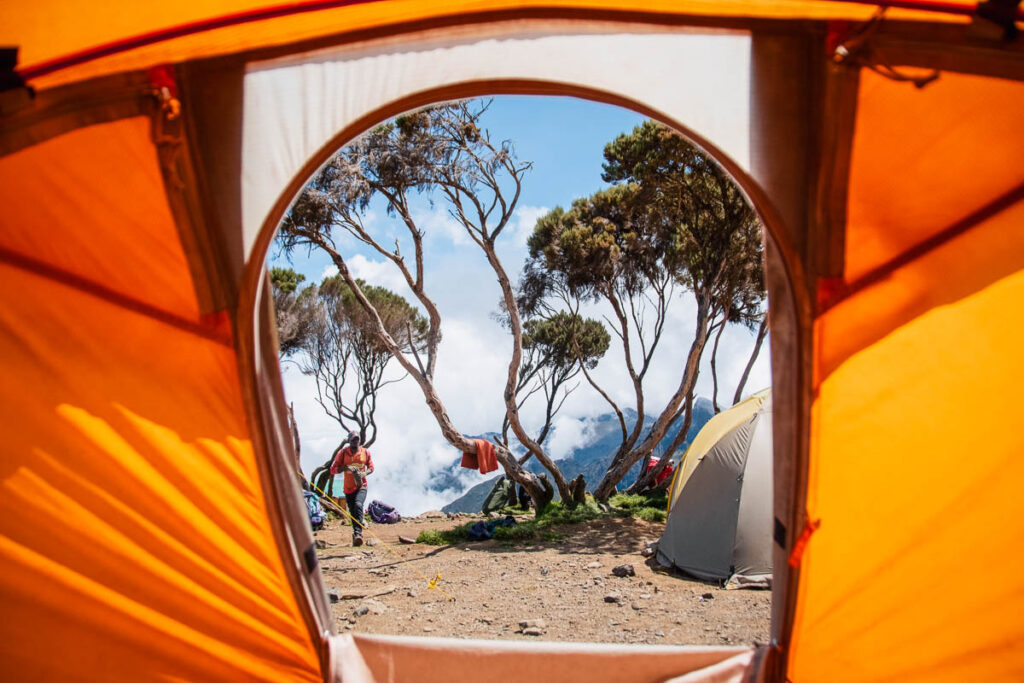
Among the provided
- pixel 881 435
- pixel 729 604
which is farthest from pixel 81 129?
pixel 729 604

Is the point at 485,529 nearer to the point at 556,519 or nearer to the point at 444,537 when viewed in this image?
the point at 444,537

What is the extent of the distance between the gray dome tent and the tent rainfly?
3.82 meters

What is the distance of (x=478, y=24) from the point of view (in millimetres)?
2336

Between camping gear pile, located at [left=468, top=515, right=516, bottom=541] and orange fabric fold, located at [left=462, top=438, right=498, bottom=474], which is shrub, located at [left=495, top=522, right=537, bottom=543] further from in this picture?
orange fabric fold, located at [left=462, top=438, right=498, bottom=474]

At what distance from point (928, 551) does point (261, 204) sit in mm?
2609

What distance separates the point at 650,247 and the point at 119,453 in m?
13.3

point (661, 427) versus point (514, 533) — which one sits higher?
point (661, 427)

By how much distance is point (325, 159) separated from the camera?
2.47 m

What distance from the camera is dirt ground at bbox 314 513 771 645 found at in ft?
16.3

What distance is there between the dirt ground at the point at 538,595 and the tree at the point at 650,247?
13.0ft

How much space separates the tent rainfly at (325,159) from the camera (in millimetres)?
2178

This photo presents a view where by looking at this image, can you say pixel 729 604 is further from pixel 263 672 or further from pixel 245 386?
pixel 245 386

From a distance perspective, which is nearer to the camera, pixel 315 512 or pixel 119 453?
pixel 119 453

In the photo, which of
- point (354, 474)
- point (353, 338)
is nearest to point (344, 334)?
point (353, 338)
